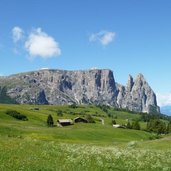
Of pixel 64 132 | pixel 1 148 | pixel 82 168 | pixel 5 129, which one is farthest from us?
pixel 64 132

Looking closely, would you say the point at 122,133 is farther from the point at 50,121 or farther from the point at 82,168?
the point at 82,168

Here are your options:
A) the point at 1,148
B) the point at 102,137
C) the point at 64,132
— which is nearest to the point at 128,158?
the point at 1,148

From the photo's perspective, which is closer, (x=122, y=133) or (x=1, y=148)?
(x=1, y=148)

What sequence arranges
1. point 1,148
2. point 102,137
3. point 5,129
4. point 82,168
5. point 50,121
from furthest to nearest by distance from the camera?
1. point 50,121
2. point 102,137
3. point 5,129
4. point 1,148
5. point 82,168

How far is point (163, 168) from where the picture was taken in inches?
1196

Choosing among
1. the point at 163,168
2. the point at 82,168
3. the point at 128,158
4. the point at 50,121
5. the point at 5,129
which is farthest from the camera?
the point at 50,121

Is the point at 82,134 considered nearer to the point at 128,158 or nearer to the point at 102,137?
the point at 102,137

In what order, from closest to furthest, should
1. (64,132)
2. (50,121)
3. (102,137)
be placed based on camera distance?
(64,132)
(102,137)
(50,121)

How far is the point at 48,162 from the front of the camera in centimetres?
3045

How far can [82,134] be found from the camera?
112 meters

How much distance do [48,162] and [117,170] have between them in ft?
17.0

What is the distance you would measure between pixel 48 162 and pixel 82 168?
3189 mm

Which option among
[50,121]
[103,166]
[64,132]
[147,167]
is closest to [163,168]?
[147,167]

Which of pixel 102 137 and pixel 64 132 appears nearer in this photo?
pixel 64 132
